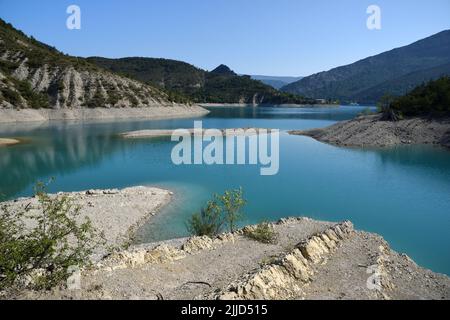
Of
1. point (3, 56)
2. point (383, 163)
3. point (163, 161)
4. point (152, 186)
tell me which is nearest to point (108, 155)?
point (163, 161)

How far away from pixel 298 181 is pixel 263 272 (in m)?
21.1

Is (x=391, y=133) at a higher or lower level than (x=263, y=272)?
higher

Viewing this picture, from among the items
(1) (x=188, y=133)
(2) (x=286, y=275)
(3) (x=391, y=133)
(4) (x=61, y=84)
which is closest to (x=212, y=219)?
(2) (x=286, y=275)

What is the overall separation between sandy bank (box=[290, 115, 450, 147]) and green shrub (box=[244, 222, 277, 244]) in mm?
40300

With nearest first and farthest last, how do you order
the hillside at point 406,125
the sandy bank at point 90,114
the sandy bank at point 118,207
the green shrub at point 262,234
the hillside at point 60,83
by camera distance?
the green shrub at point 262,234
the sandy bank at point 118,207
the hillside at point 406,125
the sandy bank at point 90,114
the hillside at point 60,83

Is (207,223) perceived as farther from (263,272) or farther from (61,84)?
(61,84)

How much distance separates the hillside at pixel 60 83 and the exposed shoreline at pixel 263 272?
86932 millimetres

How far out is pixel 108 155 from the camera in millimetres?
44812

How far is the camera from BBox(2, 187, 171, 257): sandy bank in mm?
18623

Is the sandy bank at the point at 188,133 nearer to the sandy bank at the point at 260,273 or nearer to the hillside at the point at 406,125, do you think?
the hillside at the point at 406,125

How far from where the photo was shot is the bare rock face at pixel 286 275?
9789 mm

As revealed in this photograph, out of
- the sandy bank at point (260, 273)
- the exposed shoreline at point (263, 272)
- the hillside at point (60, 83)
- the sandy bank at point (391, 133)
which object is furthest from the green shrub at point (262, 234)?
the hillside at point (60, 83)

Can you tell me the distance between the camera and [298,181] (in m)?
31.0
